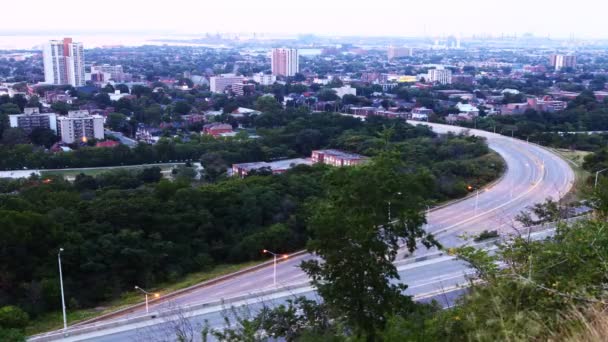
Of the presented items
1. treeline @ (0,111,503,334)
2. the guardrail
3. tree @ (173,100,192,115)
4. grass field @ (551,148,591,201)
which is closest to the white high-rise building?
tree @ (173,100,192,115)

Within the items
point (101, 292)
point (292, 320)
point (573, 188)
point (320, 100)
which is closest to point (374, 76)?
point (320, 100)

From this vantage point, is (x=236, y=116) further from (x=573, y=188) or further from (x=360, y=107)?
(x=573, y=188)

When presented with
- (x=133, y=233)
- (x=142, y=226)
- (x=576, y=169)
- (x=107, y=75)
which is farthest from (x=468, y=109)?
(x=107, y=75)

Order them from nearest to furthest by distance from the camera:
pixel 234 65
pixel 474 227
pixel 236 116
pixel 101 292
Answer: pixel 101 292, pixel 474 227, pixel 236 116, pixel 234 65

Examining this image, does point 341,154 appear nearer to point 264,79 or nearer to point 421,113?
point 421,113

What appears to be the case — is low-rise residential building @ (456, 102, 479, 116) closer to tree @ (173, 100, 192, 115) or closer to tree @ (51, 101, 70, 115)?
tree @ (173, 100, 192, 115)

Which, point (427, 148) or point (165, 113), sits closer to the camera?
point (427, 148)

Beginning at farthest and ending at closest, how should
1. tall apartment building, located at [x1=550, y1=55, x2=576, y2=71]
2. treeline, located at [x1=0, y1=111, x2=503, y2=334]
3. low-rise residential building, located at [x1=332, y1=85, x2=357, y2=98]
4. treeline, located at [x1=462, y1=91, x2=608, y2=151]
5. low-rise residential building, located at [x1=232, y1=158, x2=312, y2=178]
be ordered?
tall apartment building, located at [x1=550, y1=55, x2=576, y2=71] < low-rise residential building, located at [x1=332, y1=85, x2=357, y2=98] < treeline, located at [x1=462, y1=91, x2=608, y2=151] < low-rise residential building, located at [x1=232, y1=158, x2=312, y2=178] < treeline, located at [x1=0, y1=111, x2=503, y2=334]

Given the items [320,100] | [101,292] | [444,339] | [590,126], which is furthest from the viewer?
[320,100]
